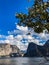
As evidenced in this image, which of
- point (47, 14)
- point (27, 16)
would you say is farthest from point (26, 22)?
point (47, 14)

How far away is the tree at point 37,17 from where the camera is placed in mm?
23844

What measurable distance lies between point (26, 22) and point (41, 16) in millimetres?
1810

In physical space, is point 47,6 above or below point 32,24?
above

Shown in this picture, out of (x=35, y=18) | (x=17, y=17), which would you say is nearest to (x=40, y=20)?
(x=35, y=18)

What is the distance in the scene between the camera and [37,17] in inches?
955

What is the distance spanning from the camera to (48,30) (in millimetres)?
24109

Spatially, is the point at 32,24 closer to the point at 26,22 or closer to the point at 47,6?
the point at 26,22

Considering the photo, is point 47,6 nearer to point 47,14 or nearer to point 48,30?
point 47,14

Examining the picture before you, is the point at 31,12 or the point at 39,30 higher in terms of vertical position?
the point at 31,12

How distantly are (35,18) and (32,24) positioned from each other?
2.12 feet

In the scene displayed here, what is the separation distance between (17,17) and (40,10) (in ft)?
7.66

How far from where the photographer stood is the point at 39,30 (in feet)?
79.9

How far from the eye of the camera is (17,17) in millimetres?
24469

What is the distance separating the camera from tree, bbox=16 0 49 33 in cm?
2384
